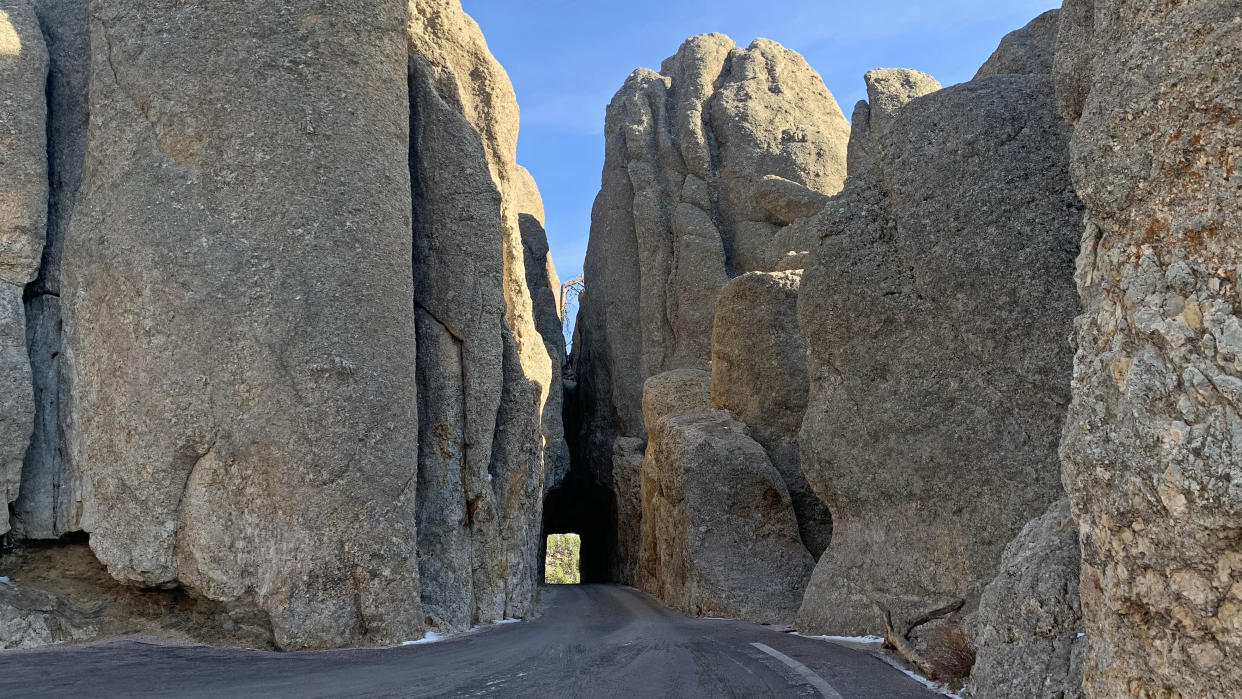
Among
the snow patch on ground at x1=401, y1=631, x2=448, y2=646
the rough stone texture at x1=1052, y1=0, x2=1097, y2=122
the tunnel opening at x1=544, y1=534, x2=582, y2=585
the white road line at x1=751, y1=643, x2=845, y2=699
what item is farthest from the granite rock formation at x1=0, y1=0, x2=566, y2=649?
the tunnel opening at x1=544, y1=534, x2=582, y2=585

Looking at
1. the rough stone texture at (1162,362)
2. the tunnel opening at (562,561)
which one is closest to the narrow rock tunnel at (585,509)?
the tunnel opening at (562,561)

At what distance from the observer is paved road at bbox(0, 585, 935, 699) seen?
19.2ft

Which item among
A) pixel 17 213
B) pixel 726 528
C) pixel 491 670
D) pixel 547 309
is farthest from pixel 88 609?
pixel 547 309

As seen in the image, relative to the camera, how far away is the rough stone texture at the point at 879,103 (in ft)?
71.5

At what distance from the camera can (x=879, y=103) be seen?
72.9ft

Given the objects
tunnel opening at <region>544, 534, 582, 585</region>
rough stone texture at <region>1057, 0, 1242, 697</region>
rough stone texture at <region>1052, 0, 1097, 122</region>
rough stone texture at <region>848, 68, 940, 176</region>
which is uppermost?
rough stone texture at <region>848, 68, 940, 176</region>

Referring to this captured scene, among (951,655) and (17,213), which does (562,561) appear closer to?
(17,213)

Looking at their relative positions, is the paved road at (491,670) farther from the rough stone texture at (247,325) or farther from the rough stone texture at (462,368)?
the rough stone texture at (462,368)

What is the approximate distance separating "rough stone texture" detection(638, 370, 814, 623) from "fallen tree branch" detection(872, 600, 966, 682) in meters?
4.76

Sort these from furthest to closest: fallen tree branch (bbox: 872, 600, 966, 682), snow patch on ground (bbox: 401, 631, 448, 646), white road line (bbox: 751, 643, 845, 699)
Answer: snow patch on ground (bbox: 401, 631, 448, 646)
fallen tree branch (bbox: 872, 600, 966, 682)
white road line (bbox: 751, 643, 845, 699)

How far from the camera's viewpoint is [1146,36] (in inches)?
166

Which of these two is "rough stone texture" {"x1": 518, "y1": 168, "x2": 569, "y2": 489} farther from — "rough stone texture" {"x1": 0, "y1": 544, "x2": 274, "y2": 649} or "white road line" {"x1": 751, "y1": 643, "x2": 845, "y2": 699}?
"white road line" {"x1": 751, "y1": 643, "x2": 845, "y2": 699}

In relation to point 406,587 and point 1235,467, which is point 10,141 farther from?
point 1235,467

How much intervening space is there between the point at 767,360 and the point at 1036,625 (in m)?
12.0
